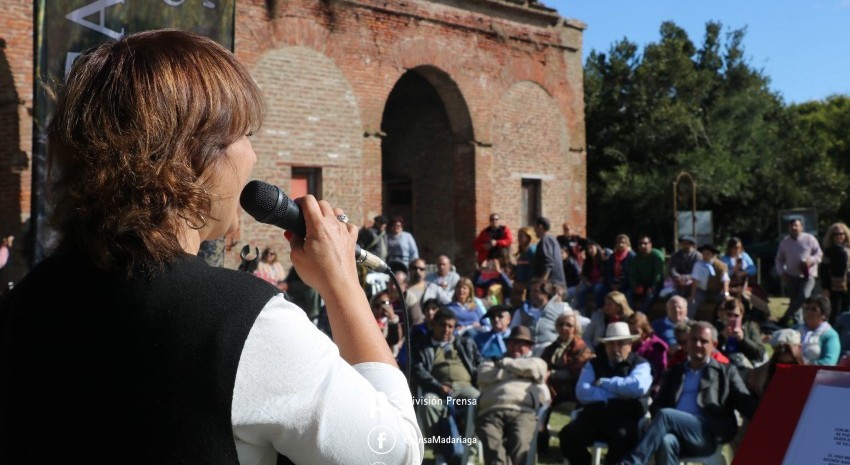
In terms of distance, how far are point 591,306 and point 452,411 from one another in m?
6.41

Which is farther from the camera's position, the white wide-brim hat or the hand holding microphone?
the white wide-brim hat

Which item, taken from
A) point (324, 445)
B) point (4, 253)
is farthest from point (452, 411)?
point (4, 253)

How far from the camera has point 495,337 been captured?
837 cm

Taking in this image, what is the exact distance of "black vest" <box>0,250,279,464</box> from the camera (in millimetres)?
1258

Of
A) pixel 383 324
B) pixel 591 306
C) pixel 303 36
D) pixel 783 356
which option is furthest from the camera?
pixel 303 36

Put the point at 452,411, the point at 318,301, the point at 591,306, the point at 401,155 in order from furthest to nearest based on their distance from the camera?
the point at 401,155, the point at 591,306, the point at 318,301, the point at 452,411

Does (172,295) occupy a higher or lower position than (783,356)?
higher

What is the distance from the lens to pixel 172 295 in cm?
130

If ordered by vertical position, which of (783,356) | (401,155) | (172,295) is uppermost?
(401,155)

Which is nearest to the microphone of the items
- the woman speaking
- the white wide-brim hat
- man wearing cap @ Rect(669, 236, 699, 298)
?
the woman speaking

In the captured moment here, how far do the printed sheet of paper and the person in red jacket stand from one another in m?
12.8

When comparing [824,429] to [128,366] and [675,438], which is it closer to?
[128,366]

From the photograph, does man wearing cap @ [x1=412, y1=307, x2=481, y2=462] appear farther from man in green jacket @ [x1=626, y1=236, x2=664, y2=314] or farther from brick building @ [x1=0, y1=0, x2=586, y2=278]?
brick building @ [x1=0, y1=0, x2=586, y2=278]

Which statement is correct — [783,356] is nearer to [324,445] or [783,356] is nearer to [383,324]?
[383,324]
